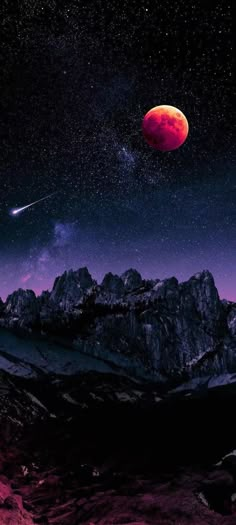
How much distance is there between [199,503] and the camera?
18.5m

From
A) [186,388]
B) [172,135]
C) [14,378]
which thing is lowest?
[186,388]

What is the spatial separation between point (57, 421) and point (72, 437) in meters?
19.6

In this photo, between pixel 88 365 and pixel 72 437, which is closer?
pixel 72 437

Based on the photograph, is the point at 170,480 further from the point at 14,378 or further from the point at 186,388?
the point at 186,388

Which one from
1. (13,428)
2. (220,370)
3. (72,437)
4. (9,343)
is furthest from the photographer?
(220,370)

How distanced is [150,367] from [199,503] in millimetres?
166173

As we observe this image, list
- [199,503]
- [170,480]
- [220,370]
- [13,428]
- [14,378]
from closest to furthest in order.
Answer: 1. [199,503]
2. [170,480]
3. [13,428]
4. [14,378]
5. [220,370]

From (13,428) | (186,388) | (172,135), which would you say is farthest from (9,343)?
(172,135)

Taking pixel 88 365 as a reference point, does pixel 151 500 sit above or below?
below

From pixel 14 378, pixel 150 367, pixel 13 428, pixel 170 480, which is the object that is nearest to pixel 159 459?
pixel 170 480

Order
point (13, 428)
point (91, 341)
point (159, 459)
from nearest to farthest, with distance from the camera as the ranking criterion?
point (159, 459)
point (13, 428)
point (91, 341)

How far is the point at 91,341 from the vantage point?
639 feet

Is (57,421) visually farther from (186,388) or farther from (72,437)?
(186,388)

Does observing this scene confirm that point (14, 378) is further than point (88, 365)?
No
